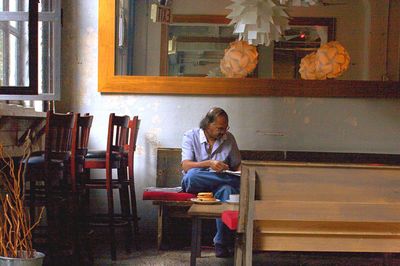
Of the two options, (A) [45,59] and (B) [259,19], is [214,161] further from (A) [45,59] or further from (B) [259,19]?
(A) [45,59]

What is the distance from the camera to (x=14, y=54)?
5.00 m

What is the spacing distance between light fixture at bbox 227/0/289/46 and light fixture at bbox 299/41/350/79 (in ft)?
3.72

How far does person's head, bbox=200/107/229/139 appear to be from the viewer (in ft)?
17.5

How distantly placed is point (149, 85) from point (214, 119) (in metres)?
0.93

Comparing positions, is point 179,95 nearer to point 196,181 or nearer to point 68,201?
point 196,181

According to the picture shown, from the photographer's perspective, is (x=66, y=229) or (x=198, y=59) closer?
(x=66, y=229)

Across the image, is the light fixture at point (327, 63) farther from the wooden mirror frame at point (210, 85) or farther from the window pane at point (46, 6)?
the window pane at point (46, 6)

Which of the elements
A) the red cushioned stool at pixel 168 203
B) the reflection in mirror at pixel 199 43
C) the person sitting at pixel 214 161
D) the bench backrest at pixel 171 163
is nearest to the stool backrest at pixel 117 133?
the red cushioned stool at pixel 168 203

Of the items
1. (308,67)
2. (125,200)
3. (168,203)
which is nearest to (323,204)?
(168,203)

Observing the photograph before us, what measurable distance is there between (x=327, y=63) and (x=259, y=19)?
1353 mm

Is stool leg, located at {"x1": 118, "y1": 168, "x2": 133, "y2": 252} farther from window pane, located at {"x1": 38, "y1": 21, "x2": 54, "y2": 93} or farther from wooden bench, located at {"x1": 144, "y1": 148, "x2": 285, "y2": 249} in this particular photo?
window pane, located at {"x1": 38, "y1": 21, "x2": 54, "y2": 93}

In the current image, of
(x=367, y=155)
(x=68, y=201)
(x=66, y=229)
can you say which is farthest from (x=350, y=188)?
Answer: (x=367, y=155)

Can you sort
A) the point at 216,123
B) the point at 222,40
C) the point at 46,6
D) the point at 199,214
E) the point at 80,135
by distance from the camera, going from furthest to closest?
the point at 222,40 → the point at 46,6 → the point at 216,123 → the point at 80,135 → the point at 199,214

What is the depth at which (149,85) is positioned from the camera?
5.95 metres
